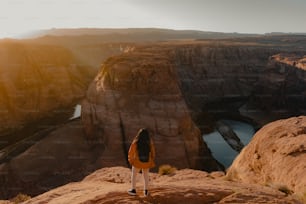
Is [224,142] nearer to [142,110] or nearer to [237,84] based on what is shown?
[142,110]

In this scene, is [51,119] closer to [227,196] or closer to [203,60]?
[203,60]

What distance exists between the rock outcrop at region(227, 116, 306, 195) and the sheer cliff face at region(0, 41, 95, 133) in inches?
1379

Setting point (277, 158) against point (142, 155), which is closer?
point (142, 155)

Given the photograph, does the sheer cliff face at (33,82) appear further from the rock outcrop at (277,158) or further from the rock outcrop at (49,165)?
the rock outcrop at (277,158)

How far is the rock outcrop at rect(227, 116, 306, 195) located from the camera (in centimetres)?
981

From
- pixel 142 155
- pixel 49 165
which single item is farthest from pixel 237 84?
pixel 142 155

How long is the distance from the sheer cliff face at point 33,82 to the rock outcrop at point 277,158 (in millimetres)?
35032

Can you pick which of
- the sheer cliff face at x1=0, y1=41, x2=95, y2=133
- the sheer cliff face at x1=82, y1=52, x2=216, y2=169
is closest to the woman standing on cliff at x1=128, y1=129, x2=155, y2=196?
the sheer cliff face at x1=82, y1=52, x2=216, y2=169

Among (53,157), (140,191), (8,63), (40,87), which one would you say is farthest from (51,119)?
(140,191)

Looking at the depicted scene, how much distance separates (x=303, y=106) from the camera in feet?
179

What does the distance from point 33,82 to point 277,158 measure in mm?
45770

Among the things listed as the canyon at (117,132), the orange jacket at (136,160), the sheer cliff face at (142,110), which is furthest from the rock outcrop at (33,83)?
the orange jacket at (136,160)

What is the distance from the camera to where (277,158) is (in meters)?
11.0

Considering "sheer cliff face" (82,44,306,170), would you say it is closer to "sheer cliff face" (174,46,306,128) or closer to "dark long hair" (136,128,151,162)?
"dark long hair" (136,128,151,162)
